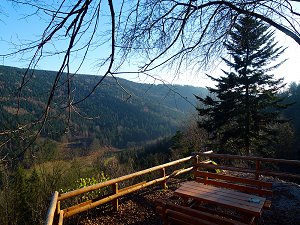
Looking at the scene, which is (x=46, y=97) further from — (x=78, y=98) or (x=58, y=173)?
(x=58, y=173)

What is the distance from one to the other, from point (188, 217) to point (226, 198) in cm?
90

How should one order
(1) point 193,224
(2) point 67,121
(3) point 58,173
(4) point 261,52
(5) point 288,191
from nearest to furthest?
(2) point 67,121 < (1) point 193,224 < (5) point 288,191 < (3) point 58,173 < (4) point 261,52

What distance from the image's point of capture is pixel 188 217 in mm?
4355

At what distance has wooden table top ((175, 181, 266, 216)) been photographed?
444 centimetres

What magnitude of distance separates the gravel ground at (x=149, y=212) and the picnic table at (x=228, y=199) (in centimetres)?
105

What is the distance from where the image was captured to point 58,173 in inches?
366

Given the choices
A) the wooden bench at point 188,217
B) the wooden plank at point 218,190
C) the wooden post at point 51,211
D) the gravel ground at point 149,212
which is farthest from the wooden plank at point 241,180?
the wooden post at point 51,211

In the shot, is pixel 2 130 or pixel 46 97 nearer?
pixel 2 130

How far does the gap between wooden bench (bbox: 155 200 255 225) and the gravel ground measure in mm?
1220

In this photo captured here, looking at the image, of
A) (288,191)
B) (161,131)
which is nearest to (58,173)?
(288,191)

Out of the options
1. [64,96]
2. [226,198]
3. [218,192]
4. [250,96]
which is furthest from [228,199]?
[250,96]

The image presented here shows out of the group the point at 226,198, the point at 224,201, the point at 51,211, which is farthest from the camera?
the point at 226,198

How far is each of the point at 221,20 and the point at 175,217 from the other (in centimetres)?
311

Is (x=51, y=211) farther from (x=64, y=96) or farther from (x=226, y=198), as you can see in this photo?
(x=226, y=198)
